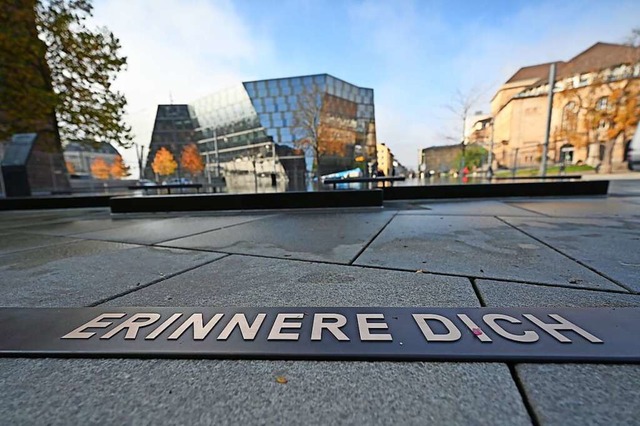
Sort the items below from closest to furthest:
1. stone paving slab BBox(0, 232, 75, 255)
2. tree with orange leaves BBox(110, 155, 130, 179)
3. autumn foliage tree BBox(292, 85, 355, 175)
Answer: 1. stone paving slab BBox(0, 232, 75, 255)
2. autumn foliage tree BBox(292, 85, 355, 175)
3. tree with orange leaves BBox(110, 155, 130, 179)

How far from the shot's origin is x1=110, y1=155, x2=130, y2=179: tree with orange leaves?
6078cm

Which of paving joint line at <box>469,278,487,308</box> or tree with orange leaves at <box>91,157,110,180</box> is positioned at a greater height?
tree with orange leaves at <box>91,157,110,180</box>

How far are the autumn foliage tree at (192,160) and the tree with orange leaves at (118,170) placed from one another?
18158 millimetres

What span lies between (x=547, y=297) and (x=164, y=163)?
59268 mm

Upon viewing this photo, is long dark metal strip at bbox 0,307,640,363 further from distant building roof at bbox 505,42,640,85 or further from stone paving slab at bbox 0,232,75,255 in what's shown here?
distant building roof at bbox 505,42,640,85

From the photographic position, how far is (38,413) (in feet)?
3.96

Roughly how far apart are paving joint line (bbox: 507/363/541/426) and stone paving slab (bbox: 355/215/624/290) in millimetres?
1433

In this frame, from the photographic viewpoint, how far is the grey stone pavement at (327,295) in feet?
3.90

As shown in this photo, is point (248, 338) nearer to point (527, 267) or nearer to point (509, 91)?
point (527, 267)

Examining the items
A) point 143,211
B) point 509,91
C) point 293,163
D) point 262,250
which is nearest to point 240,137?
→ point 293,163

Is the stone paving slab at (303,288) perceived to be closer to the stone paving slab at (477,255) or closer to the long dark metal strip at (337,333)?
the long dark metal strip at (337,333)

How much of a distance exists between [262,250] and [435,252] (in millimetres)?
2189

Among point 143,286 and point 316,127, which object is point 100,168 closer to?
point 316,127

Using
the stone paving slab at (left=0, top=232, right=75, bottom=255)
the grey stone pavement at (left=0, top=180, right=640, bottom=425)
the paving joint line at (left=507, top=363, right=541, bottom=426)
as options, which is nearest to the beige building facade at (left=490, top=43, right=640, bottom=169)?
the grey stone pavement at (left=0, top=180, right=640, bottom=425)
